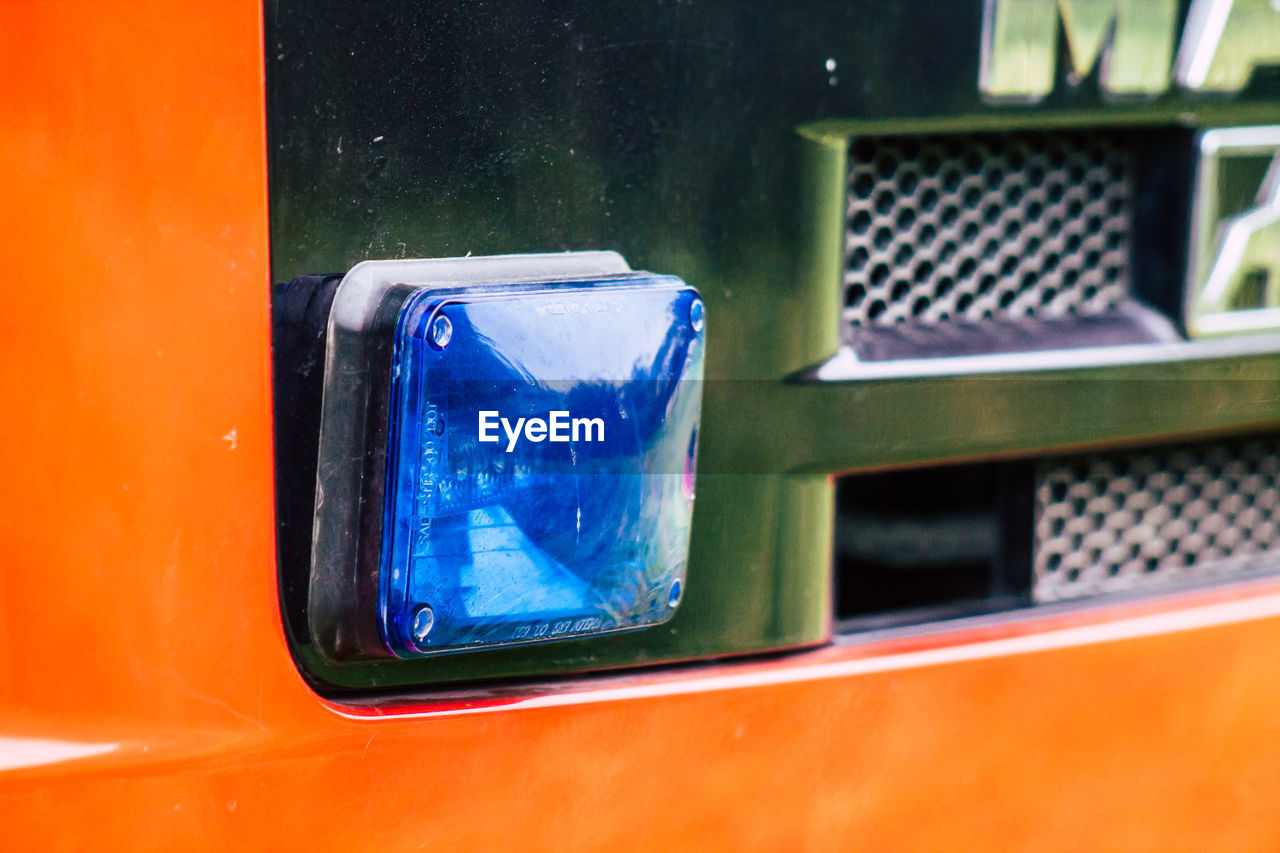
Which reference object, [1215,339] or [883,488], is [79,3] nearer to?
[1215,339]

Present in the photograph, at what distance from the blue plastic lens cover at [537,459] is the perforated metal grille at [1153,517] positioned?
45 cm

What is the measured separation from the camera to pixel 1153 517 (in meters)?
1.27

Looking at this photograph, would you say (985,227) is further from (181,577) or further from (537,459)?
(181,577)

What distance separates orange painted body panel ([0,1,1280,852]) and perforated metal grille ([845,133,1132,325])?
0.34 meters

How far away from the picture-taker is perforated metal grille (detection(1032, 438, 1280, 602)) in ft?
4.01

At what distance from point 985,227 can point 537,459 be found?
477mm

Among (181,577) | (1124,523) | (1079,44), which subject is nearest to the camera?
(181,577)

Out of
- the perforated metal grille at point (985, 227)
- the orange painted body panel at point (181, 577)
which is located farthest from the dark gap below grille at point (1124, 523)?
the orange painted body panel at point (181, 577)

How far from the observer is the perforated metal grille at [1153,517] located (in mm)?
1223

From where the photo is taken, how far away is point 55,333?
75 cm

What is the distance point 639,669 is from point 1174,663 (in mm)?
500

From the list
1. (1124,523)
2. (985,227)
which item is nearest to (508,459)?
(985,227)

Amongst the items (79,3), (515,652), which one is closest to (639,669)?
(515,652)

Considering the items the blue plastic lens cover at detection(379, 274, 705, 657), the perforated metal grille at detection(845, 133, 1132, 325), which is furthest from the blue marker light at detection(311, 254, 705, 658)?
the perforated metal grille at detection(845, 133, 1132, 325)
